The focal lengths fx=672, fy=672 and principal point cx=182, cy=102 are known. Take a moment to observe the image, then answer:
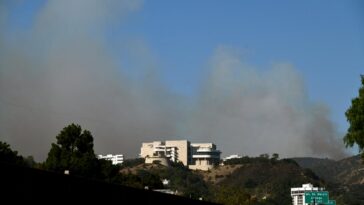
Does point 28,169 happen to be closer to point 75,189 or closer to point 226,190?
point 75,189

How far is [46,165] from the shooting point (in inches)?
3413

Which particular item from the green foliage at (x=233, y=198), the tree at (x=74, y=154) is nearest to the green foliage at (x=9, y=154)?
the tree at (x=74, y=154)

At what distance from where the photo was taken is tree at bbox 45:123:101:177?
87.2m

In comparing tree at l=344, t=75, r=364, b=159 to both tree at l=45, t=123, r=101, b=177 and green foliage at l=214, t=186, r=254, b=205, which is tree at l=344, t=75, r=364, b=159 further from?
green foliage at l=214, t=186, r=254, b=205

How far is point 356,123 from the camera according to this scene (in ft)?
146

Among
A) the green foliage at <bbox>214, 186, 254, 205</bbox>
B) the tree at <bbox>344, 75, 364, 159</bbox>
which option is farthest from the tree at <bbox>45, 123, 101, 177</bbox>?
the tree at <bbox>344, 75, 364, 159</bbox>

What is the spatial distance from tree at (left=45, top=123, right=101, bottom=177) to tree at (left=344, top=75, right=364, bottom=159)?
156 feet

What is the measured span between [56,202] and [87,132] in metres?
70.3

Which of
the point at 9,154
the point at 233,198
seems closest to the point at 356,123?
the point at 9,154

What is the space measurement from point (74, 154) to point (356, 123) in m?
54.2

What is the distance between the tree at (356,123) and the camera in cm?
4403

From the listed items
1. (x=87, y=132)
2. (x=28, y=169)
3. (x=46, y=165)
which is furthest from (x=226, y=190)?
(x=28, y=169)

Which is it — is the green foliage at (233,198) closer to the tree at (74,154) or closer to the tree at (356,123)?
the tree at (74,154)

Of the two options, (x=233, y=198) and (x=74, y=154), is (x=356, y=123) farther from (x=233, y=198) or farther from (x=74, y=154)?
(x=233, y=198)
